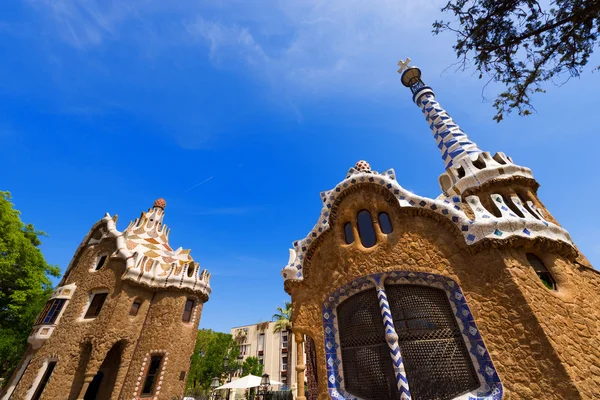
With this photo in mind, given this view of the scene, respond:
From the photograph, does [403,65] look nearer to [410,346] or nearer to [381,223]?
[381,223]

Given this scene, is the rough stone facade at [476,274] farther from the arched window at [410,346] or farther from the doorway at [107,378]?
the doorway at [107,378]

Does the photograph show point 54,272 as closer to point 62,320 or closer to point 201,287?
A: point 62,320

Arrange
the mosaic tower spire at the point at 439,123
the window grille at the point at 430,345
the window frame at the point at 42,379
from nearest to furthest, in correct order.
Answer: the window grille at the point at 430,345 < the mosaic tower spire at the point at 439,123 < the window frame at the point at 42,379

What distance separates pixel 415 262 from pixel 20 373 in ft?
55.3

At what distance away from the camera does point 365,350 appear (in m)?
6.14

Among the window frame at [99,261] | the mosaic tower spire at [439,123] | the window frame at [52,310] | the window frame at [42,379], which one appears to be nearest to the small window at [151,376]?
the window frame at [42,379]

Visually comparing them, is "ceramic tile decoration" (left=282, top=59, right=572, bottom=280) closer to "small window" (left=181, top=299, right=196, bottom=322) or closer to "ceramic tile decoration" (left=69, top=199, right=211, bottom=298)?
"ceramic tile decoration" (left=69, top=199, right=211, bottom=298)

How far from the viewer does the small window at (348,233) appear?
743 centimetres

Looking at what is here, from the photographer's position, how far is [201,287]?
47.8 feet

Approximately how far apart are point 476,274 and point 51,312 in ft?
55.6

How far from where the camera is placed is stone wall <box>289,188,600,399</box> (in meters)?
4.38

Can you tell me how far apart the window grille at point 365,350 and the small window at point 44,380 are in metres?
12.6

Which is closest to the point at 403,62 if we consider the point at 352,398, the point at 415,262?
the point at 415,262

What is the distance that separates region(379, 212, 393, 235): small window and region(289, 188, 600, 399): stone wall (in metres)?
0.16
